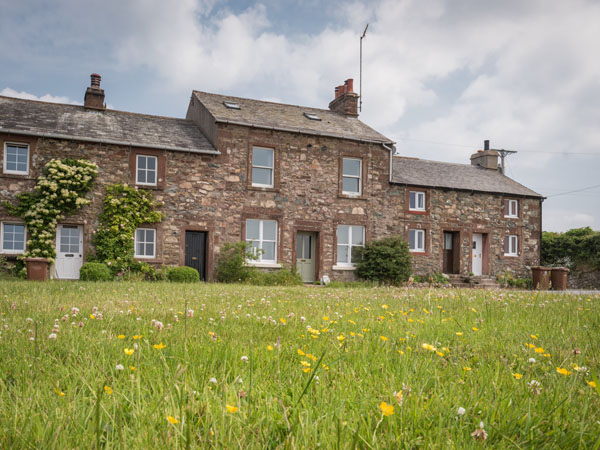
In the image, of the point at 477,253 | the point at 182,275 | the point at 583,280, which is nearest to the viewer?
the point at 182,275

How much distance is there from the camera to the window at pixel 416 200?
81.5 feet

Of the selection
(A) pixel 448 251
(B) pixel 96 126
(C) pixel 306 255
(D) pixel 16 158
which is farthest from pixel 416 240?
(D) pixel 16 158

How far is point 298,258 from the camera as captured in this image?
2222cm

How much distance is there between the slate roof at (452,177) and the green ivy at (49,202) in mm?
15528

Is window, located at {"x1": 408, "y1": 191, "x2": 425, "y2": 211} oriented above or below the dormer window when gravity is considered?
below

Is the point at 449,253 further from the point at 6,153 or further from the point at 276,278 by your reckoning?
the point at 6,153

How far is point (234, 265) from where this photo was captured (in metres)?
19.3

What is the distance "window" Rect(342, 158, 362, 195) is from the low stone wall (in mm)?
16962

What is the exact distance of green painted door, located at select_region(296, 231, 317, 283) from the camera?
2219cm

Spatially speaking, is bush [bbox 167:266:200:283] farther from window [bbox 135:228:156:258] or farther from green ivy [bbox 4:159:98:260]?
green ivy [bbox 4:159:98:260]

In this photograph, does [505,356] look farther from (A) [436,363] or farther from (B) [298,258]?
(B) [298,258]

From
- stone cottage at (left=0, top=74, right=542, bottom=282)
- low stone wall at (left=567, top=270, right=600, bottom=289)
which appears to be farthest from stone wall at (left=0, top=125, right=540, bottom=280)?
low stone wall at (left=567, top=270, right=600, bottom=289)

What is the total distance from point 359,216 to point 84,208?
13.0m

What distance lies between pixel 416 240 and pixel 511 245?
7042mm
